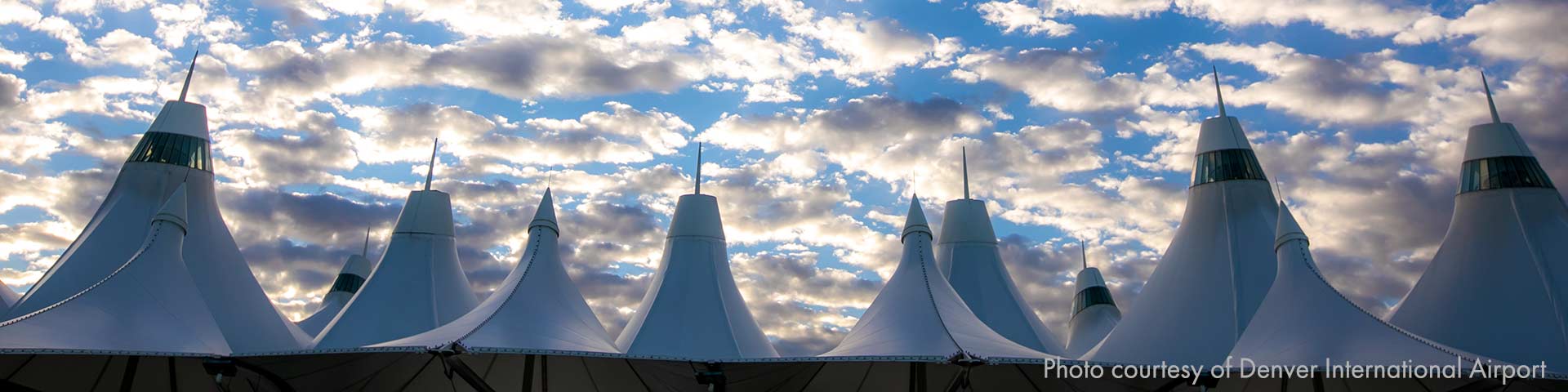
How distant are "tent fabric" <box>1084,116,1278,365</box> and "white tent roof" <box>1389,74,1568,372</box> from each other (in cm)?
299

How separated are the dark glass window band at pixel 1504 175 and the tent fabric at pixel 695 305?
14834 millimetres

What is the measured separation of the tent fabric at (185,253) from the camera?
75.4 feet

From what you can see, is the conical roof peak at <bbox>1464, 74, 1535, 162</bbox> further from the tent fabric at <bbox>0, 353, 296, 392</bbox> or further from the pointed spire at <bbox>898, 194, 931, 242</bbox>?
the tent fabric at <bbox>0, 353, 296, 392</bbox>

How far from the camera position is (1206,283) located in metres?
21.8

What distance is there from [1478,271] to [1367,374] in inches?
273

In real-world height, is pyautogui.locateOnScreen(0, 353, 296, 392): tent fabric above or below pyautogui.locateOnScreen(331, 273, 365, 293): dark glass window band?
below

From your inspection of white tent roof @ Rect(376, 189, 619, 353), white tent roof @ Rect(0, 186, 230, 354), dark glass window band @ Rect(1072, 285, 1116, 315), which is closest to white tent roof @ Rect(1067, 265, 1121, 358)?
dark glass window band @ Rect(1072, 285, 1116, 315)

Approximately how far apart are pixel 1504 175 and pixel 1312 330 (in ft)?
26.8

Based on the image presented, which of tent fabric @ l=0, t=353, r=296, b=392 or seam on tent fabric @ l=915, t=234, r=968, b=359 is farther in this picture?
seam on tent fabric @ l=915, t=234, r=968, b=359

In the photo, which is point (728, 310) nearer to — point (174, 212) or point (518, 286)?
point (518, 286)

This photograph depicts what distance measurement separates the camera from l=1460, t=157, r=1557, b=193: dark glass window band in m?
21.0

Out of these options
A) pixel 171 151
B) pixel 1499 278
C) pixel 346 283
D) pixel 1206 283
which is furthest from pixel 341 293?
pixel 1499 278

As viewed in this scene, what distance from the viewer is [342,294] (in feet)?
121

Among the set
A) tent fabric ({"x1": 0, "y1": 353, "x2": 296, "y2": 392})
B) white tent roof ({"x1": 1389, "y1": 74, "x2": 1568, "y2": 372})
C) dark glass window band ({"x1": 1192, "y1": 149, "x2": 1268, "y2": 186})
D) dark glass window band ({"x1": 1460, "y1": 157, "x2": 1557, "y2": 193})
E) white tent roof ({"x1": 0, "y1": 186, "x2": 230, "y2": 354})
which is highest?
dark glass window band ({"x1": 1192, "y1": 149, "x2": 1268, "y2": 186})
